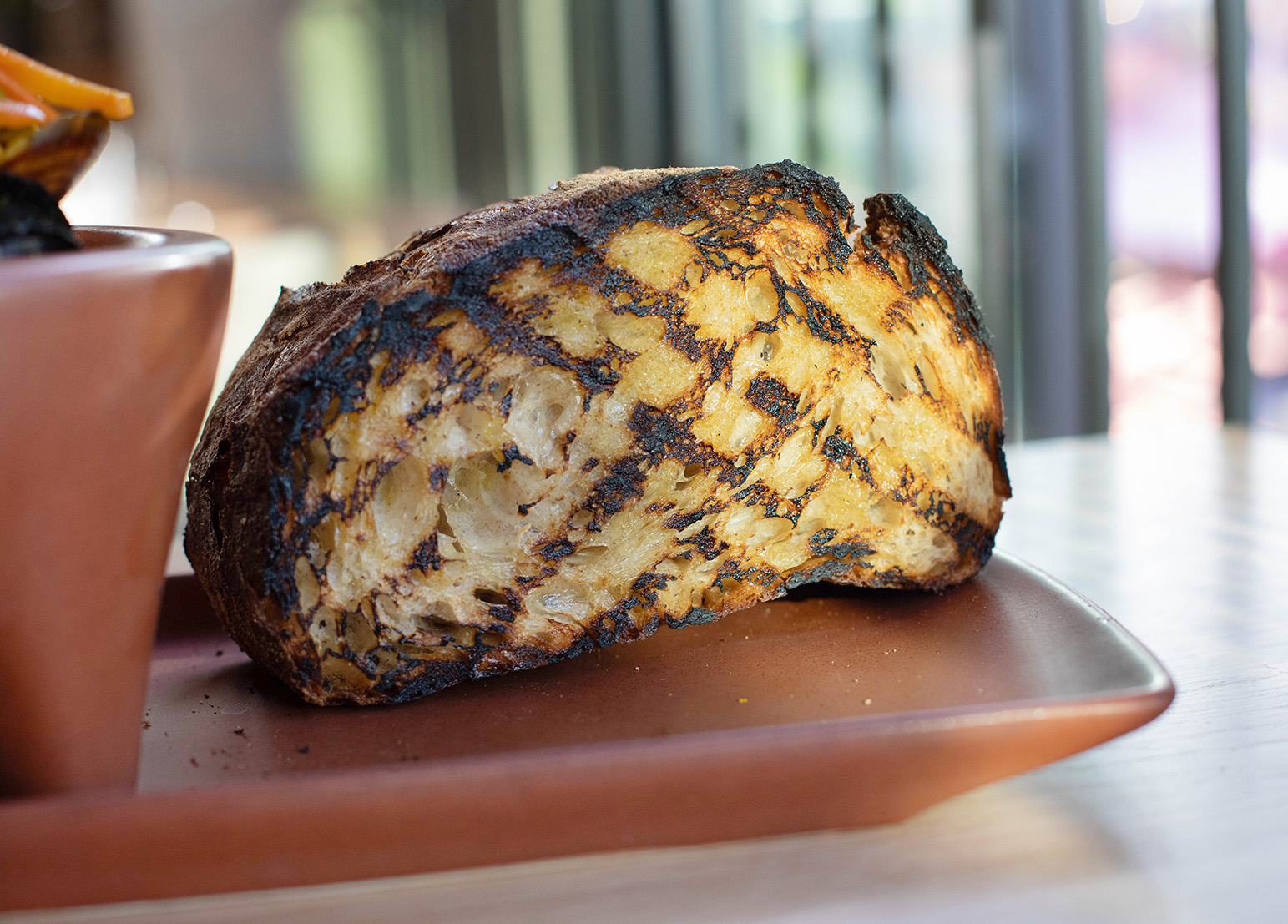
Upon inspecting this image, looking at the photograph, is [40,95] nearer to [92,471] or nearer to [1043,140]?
[92,471]

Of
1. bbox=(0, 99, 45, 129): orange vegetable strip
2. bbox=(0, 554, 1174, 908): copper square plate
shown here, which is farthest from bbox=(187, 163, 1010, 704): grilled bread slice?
bbox=(0, 99, 45, 129): orange vegetable strip

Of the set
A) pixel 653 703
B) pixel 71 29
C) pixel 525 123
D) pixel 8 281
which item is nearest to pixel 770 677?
pixel 653 703

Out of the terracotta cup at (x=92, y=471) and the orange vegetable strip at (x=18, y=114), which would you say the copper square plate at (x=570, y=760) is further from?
the orange vegetable strip at (x=18, y=114)

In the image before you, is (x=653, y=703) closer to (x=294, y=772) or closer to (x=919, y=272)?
(x=294, y=772)

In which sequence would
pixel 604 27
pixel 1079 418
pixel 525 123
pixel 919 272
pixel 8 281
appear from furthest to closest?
pixel 525 123
pixel 604 27
pixel 1079 418
pixel 919 272
pixel 8 281

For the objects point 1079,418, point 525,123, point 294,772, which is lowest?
point 1079,418

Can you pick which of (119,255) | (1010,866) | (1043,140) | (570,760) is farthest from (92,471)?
(1043,140)

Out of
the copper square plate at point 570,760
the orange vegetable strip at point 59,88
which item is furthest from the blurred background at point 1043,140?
the copper square plate at point 570,760

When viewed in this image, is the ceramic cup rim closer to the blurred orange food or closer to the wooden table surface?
the blurred orange food
